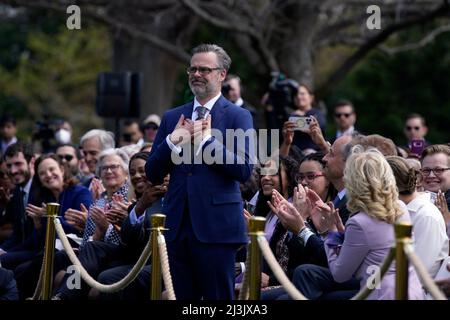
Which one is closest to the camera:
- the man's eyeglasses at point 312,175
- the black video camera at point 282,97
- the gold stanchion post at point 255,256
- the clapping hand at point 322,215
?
the gold stanchion post at point 255,256

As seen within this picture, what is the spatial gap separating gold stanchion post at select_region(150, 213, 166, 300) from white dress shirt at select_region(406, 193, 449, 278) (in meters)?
1.59

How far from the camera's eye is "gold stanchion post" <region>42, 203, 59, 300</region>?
8969 millimetres

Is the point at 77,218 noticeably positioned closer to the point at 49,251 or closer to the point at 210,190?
the point at 49,251

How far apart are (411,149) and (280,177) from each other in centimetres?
238

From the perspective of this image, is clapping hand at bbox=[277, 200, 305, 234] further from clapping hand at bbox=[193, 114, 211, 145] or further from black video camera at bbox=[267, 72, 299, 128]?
black video camera at bbox=[267, 72, 299, 128]

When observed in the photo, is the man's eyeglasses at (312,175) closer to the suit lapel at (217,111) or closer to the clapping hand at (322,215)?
the clapping hand at (322,215)

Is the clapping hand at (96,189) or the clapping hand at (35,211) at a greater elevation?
the clapping hand at (96,189)

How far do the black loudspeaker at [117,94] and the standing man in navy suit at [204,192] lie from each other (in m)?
7.42

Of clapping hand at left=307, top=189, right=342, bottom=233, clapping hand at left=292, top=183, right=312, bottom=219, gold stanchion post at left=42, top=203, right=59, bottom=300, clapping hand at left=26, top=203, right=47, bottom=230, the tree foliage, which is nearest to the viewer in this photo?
clapping hand at left=307, top=189, right=342, bottom=233

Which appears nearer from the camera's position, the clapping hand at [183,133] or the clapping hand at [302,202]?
the clapping hand at [183,133]

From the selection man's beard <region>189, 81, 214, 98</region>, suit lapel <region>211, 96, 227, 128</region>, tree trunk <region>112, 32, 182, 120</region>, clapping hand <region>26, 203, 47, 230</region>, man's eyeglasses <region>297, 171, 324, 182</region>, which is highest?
tree trunk <region>112, 32, 182, 120</region>

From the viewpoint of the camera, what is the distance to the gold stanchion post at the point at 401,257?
589 centimetres

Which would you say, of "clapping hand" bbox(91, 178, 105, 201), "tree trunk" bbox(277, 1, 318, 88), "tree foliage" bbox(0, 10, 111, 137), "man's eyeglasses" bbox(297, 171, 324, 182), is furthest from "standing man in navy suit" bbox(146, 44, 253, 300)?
"tree foliage" bbox(0, 10, 111, 137)

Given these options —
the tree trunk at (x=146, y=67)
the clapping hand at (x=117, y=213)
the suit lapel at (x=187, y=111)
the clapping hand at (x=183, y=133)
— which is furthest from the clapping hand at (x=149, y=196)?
the tree trunk at (x=146, y=67)
